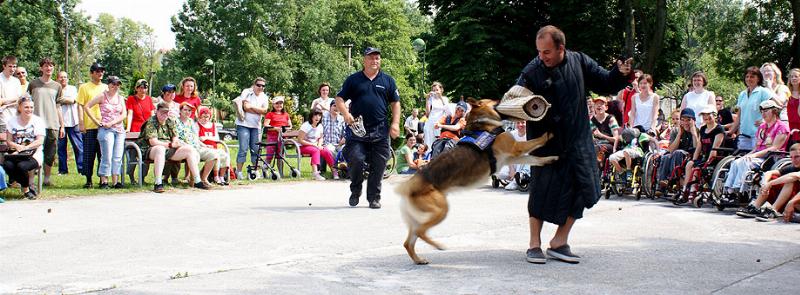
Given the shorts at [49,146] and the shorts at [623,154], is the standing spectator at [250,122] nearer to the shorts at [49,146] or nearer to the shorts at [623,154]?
the shorts at [49,146]

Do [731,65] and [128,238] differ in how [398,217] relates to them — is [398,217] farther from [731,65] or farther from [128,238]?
[731,65]

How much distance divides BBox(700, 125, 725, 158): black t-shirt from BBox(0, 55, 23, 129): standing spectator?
10333 millimetres

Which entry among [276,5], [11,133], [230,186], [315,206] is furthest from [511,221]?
[276,5]

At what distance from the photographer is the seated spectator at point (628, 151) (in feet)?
41.2

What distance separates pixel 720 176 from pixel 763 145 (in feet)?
2.27

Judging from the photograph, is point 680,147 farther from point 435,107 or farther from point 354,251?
point 435,107

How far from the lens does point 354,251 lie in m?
7.12

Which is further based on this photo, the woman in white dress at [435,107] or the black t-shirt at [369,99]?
the woman in white dress at [435,107]

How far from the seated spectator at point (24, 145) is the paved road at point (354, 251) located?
693 mm

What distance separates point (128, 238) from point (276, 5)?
6657 cm

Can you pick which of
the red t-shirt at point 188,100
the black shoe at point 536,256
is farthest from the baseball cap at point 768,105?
the red t-shirt at point 188,100

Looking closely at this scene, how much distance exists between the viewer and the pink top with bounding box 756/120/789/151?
33.7ft

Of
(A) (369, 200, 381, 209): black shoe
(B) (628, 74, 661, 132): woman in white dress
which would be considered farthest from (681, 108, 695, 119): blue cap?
(A) (369, 200, 381, 209): black shoe

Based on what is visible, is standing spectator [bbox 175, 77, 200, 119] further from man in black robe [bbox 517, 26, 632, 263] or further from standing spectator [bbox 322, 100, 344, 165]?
man in black robe [bbox 517, 26, 632, 263]
